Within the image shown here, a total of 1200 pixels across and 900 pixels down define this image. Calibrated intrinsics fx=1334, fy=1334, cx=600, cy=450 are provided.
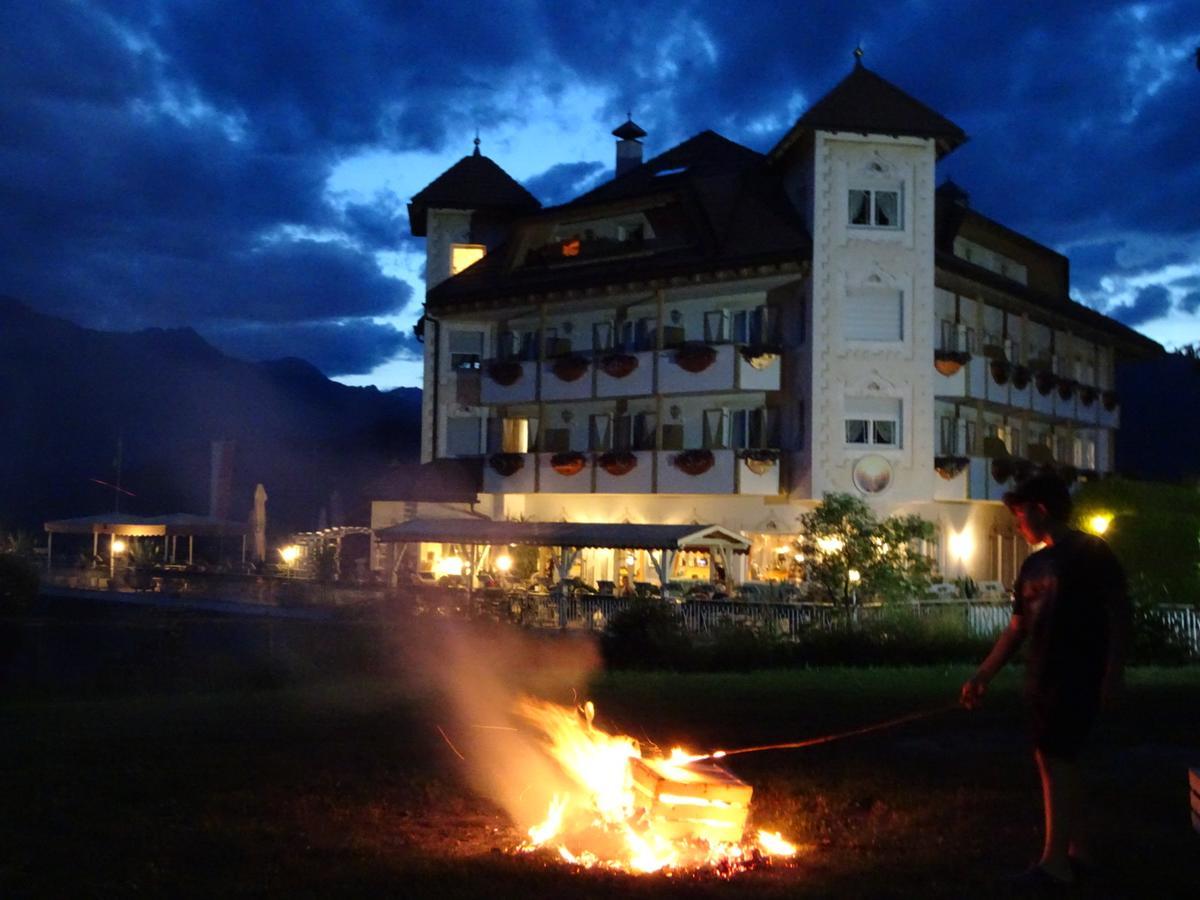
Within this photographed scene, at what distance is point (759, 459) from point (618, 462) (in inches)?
159

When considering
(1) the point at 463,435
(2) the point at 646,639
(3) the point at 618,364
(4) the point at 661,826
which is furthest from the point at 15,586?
(4) the point at 661,826

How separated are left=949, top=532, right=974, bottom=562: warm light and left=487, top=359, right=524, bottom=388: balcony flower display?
12.6 metres

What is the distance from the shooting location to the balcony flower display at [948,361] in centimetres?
3303

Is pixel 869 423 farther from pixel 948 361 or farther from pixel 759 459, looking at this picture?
pixel 759 459

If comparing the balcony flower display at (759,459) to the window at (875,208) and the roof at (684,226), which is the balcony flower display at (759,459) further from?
the window at (875,208)

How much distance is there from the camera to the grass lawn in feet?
22.3

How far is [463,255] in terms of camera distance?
4284 cm

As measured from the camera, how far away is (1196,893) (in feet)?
21.0

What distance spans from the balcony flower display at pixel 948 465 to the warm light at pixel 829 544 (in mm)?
6861

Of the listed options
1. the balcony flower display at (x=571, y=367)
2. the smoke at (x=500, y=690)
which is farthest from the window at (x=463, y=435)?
the smoke at (x=500, y=690)

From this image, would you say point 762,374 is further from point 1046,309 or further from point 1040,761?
point 1040,761

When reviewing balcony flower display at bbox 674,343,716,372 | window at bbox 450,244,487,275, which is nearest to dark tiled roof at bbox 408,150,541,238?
window at bbox 450,244,487,275

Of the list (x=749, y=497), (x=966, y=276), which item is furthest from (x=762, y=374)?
(x=966, y=276)

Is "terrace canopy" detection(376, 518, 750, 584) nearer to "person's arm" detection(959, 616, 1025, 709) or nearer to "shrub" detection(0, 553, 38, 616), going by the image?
"shrub" detection(0, 553, 38, 616)
